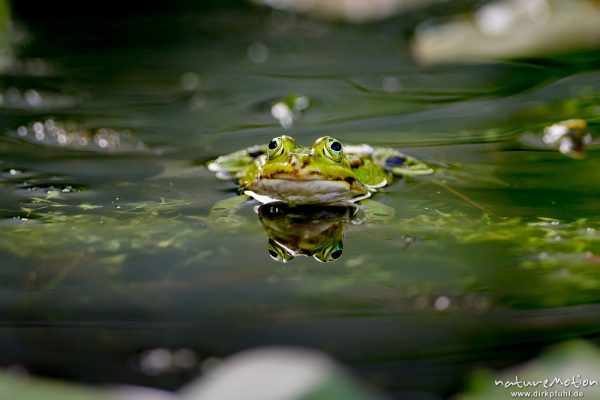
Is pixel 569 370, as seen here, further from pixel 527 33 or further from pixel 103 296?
pixel 527 33

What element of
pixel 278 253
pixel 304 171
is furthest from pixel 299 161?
pixel 278 253

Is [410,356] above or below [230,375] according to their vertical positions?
above

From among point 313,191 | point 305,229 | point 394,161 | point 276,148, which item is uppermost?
point 394,161

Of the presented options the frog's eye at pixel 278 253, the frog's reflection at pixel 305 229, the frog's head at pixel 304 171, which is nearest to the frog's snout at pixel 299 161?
the frog's head at pixel 304 171

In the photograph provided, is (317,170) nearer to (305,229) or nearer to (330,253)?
(305,229)

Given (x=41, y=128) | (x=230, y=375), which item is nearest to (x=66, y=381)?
(x=230, y=375)
